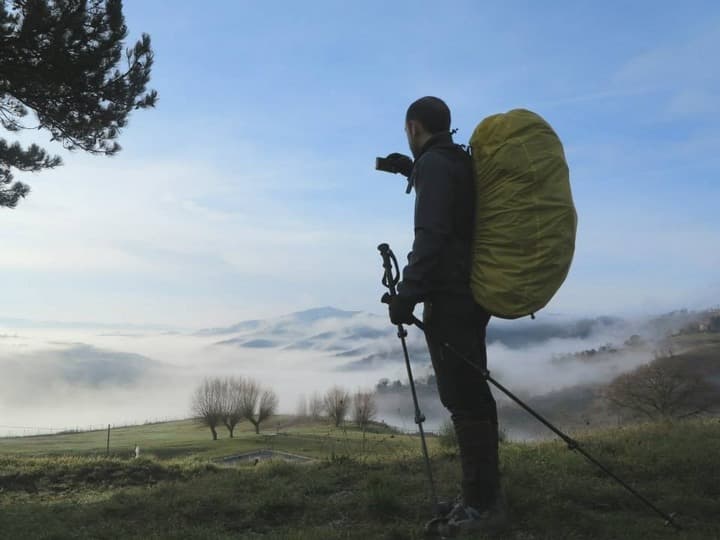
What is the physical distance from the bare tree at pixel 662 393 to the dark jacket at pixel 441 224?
2781 cm

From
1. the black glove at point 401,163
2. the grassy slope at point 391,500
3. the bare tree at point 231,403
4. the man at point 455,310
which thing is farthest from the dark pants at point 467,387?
the bare tree at point 231,403

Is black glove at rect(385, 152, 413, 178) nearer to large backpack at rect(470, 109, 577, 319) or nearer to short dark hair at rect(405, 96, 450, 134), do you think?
short dark hair at rect(405, 96, 450, 134)

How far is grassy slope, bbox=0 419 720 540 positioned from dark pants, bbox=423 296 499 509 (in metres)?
0.46

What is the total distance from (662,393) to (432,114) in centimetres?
3204

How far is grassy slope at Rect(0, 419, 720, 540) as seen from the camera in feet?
15.3

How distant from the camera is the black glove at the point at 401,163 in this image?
5059mm

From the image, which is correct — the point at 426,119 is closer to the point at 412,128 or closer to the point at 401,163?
the point at 412,128

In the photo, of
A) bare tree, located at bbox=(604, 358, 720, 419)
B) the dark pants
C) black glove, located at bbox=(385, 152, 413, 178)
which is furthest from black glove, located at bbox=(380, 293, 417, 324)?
bare tree, located at bbox=(604, 358, 720, 419)

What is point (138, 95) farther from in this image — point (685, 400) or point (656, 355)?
point (656, 355)

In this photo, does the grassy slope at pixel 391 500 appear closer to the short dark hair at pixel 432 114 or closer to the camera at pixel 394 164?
the camera at pixel 394 164

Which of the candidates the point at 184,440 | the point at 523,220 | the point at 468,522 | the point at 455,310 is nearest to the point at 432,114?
the point at 523,220

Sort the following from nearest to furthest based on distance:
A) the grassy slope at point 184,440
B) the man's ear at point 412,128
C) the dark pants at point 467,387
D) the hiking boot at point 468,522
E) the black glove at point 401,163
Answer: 1. the hiking boot at point 468,522
2. the dark pants at point 467,387
3. the man's ear at point 412,128
4. the black glove at point 401,163
5. the grassy slope at point 184,440

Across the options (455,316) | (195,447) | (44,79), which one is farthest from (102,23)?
(195,447)

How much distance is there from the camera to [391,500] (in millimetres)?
5266
